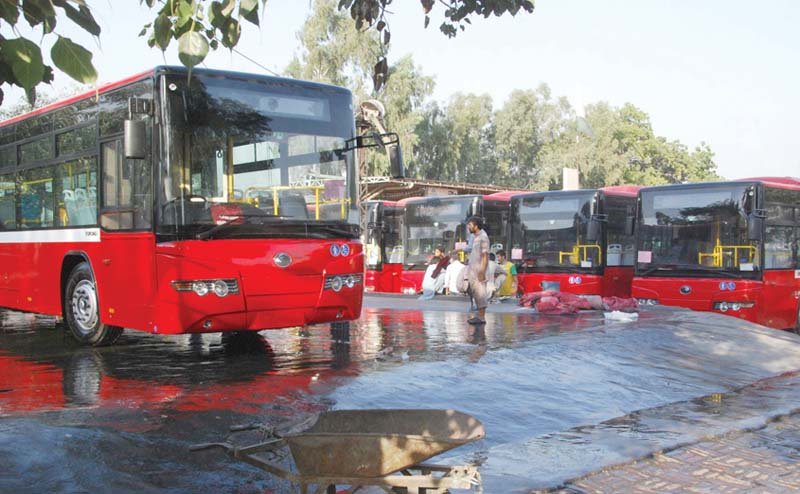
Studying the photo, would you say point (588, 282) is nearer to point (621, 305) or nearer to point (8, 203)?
point (621, 305)

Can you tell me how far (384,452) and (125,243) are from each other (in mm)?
7053

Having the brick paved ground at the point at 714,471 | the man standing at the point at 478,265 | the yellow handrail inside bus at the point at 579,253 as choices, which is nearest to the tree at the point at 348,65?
the yellow handrail inside bus at the point at 579,253

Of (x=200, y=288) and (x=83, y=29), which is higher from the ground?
(x=83, y=29)

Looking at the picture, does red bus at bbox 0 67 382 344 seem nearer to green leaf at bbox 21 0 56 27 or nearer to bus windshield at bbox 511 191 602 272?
green leaf at bbox 21 0 56 27

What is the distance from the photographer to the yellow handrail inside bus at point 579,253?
20.4 meters

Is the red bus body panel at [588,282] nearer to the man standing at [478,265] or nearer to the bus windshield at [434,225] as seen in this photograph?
the bus windshield at [434,225]

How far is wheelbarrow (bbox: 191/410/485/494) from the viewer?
3.58 metres

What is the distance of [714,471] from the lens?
5.82 meters

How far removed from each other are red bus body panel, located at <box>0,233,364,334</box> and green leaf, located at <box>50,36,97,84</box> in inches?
257

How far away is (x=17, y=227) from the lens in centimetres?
1259

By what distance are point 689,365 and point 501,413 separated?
3966 millimetres

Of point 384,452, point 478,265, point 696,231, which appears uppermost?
point 696,231

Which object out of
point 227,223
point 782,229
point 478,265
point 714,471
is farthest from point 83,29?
point 782,229

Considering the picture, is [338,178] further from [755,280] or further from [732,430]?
[755,280]
